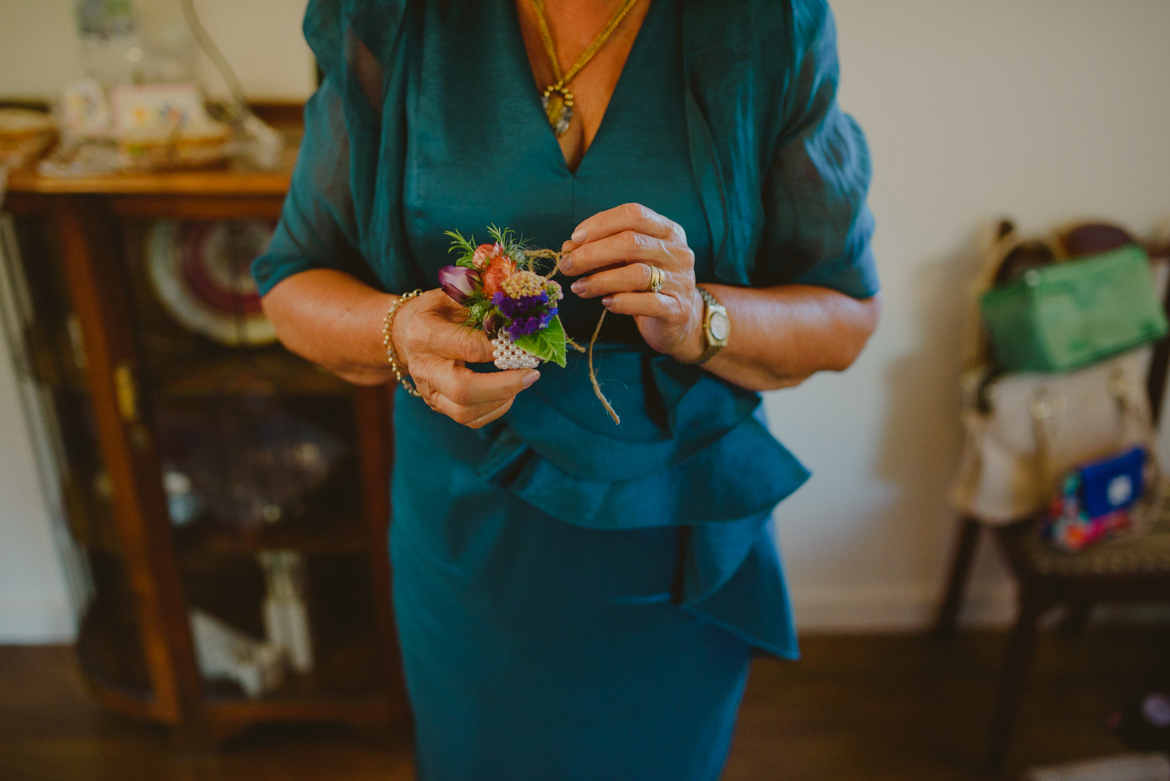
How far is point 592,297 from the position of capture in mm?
710

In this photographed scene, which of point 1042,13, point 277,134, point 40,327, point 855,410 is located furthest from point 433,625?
point 1042,13

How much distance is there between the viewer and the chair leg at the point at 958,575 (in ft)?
6.14

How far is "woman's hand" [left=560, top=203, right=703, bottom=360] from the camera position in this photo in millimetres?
619

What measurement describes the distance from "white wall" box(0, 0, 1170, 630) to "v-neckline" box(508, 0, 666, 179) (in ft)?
3.07

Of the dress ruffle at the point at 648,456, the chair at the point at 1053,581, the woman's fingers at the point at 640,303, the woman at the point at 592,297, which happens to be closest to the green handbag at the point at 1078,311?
the chair at the point at 1053,581

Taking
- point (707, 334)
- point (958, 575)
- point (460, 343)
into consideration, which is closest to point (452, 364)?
point (460, 343)

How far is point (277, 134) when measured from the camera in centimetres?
141

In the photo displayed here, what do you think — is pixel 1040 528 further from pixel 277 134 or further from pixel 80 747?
pixel 80 747

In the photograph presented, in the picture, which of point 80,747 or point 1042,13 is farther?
point 80,747

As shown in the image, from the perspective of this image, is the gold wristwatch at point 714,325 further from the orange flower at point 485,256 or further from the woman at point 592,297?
the orange flower at point 485,256

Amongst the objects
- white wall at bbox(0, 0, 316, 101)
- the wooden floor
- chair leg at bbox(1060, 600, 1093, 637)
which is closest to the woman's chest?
white wall at bbox(0, 0, 316, 101)

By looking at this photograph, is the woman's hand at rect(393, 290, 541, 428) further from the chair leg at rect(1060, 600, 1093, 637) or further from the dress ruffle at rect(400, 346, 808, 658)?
the chair leg at rect(1060, 600, 1093, 637)

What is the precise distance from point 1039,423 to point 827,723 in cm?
86

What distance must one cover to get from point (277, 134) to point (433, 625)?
1.01 m
